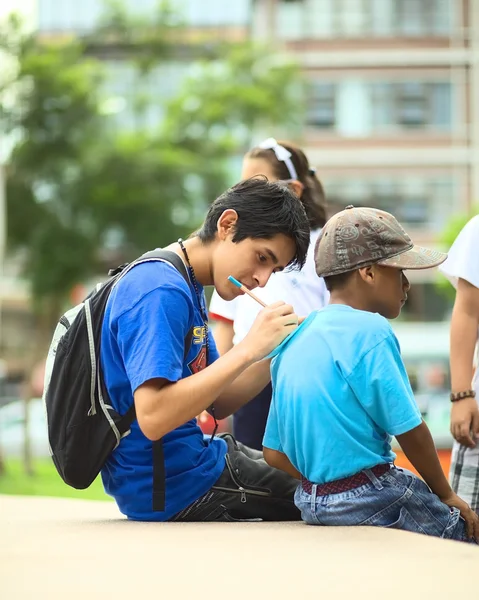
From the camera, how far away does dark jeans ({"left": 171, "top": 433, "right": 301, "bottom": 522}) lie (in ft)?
9.87

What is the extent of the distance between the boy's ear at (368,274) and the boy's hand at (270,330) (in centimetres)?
22

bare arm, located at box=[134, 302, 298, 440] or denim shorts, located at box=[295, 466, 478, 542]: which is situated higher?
bare arm, located at box=[134, 302, 298, 440]

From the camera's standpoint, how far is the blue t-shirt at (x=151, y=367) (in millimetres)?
2650

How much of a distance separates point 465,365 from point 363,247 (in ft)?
2.51

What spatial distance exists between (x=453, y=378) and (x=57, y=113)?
64.3 ft

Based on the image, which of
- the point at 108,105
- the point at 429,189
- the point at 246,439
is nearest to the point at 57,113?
the point at 108,105

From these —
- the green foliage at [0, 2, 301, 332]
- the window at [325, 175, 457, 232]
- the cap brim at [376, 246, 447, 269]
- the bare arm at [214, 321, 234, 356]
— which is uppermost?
the cap brim at [376, 246, 447, 269]

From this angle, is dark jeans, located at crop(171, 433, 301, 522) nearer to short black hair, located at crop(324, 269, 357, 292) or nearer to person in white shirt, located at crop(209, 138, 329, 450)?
person in white shirt, located at crop(209, 138, 329, 450)

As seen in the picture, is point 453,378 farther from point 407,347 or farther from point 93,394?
point 407,347

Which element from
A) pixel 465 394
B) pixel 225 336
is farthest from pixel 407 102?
pixel 465 394

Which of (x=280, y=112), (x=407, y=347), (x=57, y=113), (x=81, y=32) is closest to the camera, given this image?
(x=407, y=347)

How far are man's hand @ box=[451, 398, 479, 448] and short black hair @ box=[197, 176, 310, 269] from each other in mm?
748

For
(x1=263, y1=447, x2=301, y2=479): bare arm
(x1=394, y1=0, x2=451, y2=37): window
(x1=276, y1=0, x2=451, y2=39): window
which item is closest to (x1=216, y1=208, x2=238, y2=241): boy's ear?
(x1=263, y1=447, x2=301, y2=479): bare arm

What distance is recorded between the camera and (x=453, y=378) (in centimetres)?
332
